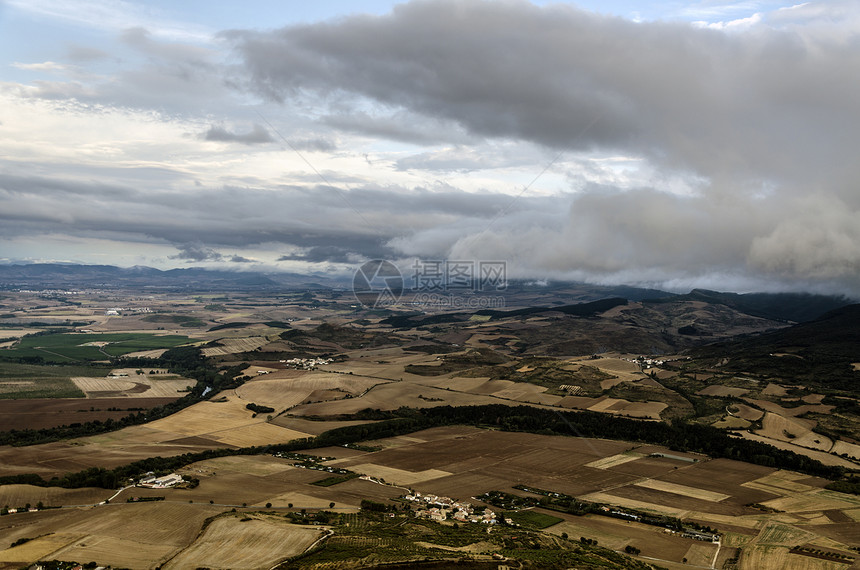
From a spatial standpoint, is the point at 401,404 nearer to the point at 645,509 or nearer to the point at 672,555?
the point at 645,509

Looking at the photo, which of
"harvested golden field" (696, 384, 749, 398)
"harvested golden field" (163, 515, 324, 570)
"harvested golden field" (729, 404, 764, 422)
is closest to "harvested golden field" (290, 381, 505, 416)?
"harvested golden field" (729, 404, 764, 422)

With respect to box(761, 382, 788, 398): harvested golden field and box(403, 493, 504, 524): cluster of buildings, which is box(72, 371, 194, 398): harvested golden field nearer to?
box(403, 493, 504, 524): cluster of buildings

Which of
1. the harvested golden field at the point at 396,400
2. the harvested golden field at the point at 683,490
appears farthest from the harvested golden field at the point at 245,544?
the harvested golden field at the point at 396,400

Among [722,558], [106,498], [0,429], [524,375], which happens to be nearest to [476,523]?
[722,558]

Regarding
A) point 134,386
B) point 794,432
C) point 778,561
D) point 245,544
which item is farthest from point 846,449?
point 134,386

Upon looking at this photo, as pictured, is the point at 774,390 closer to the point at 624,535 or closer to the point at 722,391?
the point at 722,391
